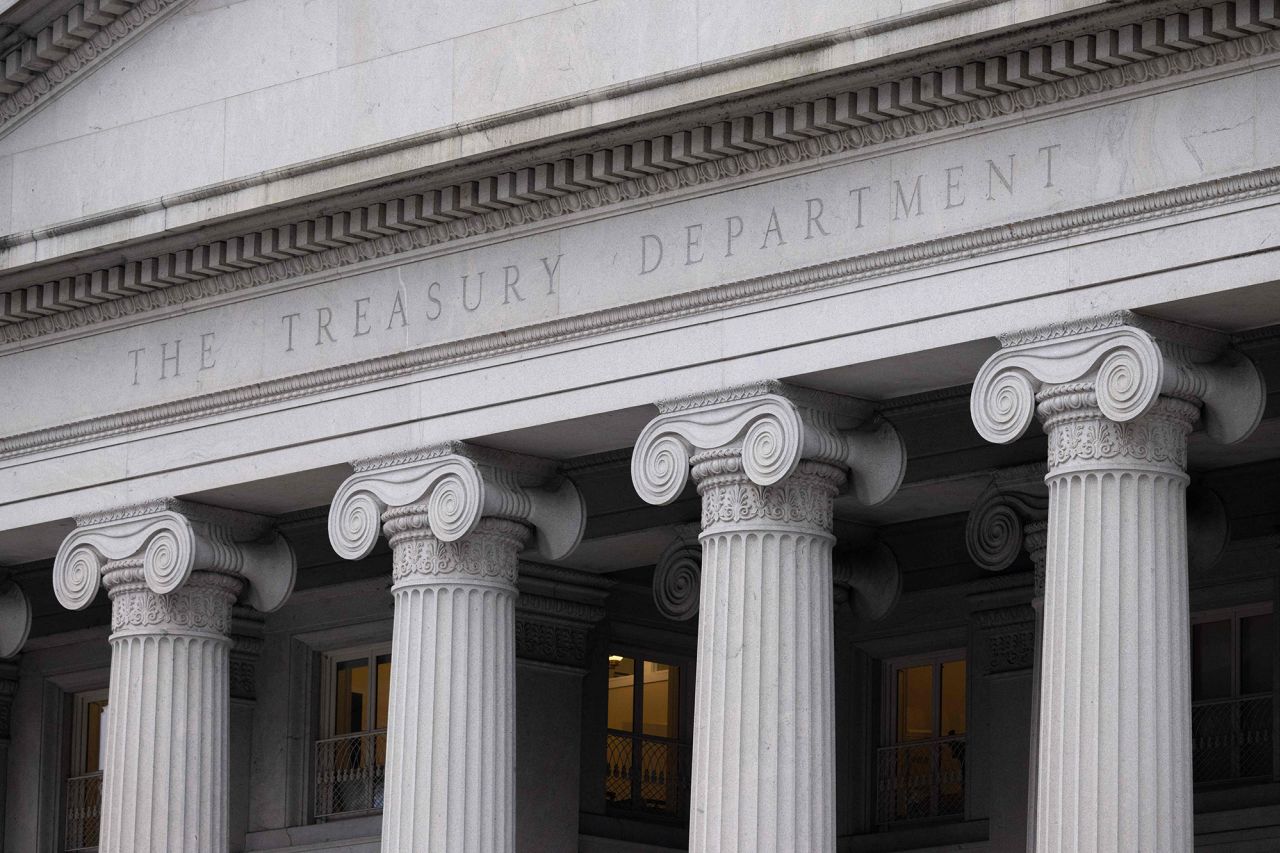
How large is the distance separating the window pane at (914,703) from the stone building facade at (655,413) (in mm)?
58

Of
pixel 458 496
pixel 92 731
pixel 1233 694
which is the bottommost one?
pixel 1233 694

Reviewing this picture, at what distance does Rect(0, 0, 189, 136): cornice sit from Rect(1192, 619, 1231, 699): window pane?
45.2 feet

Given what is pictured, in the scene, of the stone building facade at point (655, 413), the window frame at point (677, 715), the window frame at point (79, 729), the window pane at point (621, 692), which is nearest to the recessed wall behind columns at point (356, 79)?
the stone building facade at point (655, 413)

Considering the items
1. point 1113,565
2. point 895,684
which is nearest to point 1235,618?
point 895,684

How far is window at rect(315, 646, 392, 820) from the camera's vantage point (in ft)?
128

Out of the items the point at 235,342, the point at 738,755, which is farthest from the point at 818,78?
the point at 235,342

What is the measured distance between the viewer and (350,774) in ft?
129

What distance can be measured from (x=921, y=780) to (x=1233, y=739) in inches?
186

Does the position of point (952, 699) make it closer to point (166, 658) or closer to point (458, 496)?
point (458, 496)

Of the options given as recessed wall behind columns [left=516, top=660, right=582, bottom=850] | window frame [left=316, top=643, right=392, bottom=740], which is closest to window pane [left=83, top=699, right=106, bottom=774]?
window frame [left=316, top=643, right=392, bottom=740]

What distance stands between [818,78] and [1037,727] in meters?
7.52

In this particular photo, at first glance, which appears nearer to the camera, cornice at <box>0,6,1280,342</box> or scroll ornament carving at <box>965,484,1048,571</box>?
cornice at <box>0,6,1280,342</box>

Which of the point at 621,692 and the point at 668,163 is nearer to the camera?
the point at 668,163

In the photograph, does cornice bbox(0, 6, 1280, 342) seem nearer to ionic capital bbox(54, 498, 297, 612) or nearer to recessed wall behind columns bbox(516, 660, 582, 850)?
ionic capital bbox(54, 498, 297, 612)
